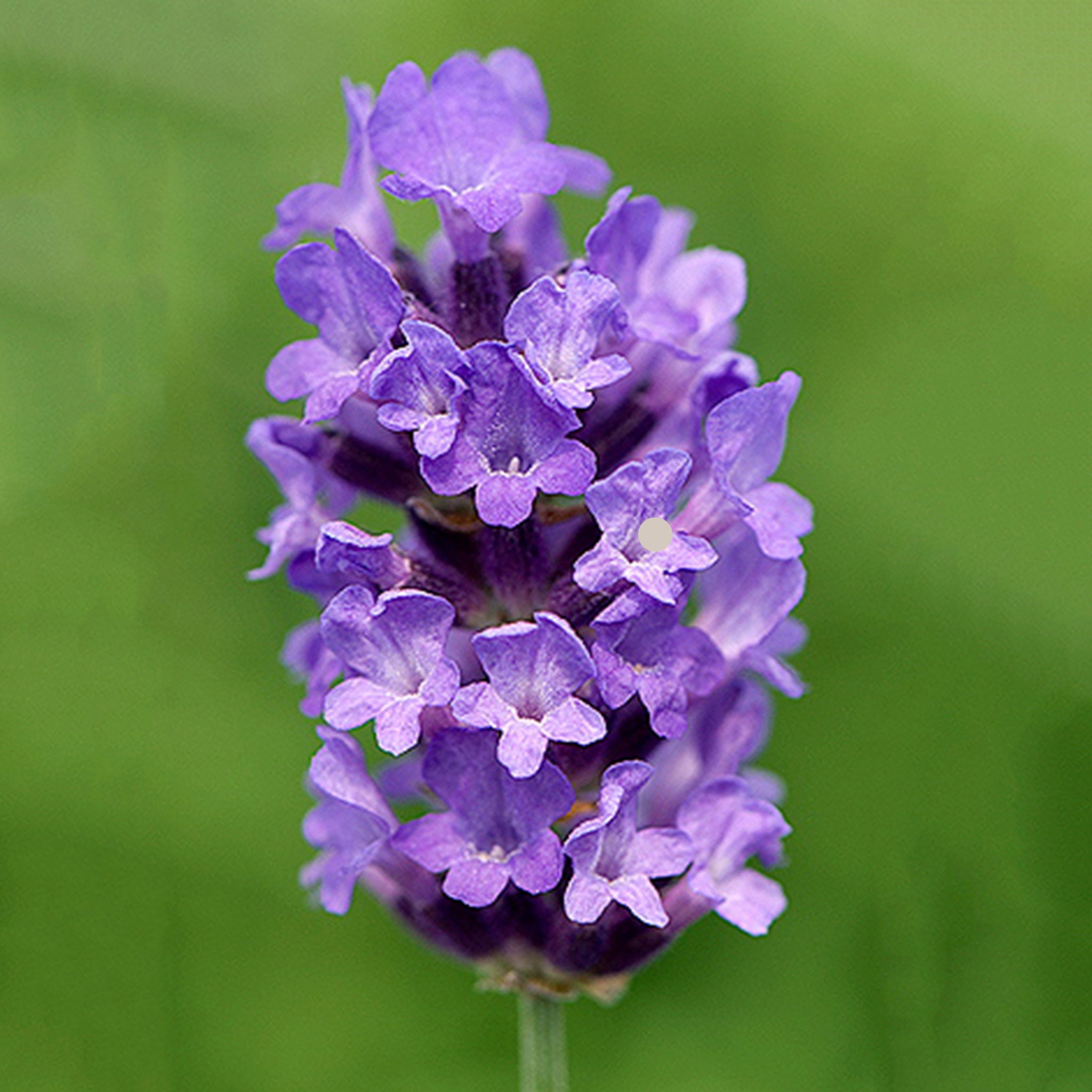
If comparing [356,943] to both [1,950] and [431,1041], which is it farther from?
[1,950]

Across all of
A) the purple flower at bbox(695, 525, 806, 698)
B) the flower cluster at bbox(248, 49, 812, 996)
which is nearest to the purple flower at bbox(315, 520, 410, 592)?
the flower cluster at bbox(248, 49, 812, 996)

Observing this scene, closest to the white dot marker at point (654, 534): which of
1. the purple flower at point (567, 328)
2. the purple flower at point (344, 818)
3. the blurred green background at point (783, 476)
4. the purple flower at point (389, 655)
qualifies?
the purple flower at point (567, 328)

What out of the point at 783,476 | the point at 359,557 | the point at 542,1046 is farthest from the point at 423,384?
the point at 783,476

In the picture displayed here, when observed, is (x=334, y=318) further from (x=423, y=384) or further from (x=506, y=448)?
(x=506, y=448)

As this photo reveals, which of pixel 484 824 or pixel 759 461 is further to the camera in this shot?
pixel 759 461

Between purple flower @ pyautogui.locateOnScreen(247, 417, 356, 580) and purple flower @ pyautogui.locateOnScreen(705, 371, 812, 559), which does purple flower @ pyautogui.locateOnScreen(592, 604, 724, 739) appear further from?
purple flower @ pyautogui.locateOnScreen(247, 417, 356, 580)

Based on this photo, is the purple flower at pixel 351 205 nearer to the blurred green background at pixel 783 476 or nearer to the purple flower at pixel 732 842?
the purple flower at pixel 732 842

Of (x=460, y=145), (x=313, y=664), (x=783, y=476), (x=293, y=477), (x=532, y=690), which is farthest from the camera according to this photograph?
(x=783, y=476)
